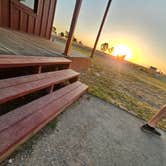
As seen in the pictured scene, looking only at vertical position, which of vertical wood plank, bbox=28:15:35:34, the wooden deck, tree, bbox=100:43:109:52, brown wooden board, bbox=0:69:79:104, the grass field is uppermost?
vertical wood plank, bbox=28:15:35:34

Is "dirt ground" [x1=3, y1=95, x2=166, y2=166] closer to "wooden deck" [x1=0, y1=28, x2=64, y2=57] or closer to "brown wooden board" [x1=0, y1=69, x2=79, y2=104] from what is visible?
"brown wooden board" [x1=0, y1=69, x2=79, y2=104]

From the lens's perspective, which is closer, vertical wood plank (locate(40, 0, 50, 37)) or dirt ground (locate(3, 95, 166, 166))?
dirt ground (locate(3, 95, 166, 166))

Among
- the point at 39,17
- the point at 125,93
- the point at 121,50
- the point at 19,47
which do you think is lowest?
the point at 125,93

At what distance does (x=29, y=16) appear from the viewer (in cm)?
457

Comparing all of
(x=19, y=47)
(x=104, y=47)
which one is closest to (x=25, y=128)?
(x=19, y=47)

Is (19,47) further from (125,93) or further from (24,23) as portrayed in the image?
(125,93)

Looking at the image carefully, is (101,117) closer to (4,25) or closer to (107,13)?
(4,25)

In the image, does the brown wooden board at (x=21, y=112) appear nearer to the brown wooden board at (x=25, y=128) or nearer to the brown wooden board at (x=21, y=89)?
the brown wooden board at (x=25, y=128)

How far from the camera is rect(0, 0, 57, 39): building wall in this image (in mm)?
3844

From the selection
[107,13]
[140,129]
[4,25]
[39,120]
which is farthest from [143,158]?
[107,13]

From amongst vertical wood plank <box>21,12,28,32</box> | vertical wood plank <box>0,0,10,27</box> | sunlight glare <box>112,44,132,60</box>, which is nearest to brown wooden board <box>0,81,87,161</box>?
vertical wood plank <box>0,0,10,27</box>

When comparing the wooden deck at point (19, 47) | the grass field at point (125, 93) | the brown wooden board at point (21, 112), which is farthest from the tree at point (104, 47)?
the brown wooden board at point (21, 112)

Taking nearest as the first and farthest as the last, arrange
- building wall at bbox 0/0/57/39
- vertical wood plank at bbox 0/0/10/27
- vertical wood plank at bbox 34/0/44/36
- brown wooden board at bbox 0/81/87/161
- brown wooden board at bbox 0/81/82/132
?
brown wooden board at bbox 0/81/87/161 → brown wooden board at bbox 0/81/82/132 → vertical wood plank at bbox 0/0/10/27 → building wall at bbox 0/0/57/39 → vertical wood plank at bbox 34/0/44/36

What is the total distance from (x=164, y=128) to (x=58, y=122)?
257 cm
